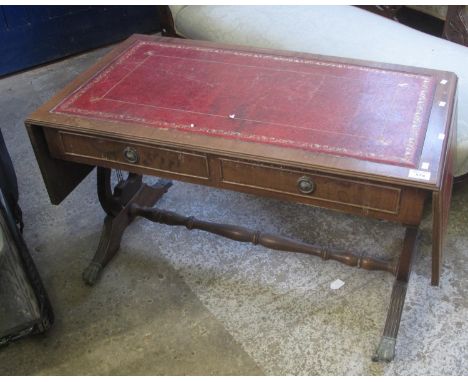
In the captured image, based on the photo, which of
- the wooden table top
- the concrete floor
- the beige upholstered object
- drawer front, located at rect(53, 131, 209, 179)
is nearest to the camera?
the wooden table top

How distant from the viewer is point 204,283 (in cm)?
206

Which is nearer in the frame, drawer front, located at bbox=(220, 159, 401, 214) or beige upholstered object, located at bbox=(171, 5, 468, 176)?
drawer front, located at bbox=(220, 159, 401, 214)

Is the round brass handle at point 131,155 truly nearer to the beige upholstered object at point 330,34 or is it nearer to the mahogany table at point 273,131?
the mahogany table at point 273,131

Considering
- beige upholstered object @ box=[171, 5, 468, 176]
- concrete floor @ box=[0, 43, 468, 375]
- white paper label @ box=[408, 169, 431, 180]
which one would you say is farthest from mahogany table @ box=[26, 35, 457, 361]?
beige upholstered object @ box=[171, 5, 468, 176]

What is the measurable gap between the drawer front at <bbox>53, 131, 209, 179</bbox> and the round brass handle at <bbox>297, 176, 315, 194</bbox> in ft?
0.93

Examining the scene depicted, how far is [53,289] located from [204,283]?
589 millimetres

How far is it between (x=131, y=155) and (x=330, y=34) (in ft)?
4.45

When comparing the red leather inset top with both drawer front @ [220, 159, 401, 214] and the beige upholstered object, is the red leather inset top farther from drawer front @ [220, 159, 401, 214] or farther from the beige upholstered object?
the beige upholstered object

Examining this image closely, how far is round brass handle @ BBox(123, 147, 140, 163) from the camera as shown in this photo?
5.36 feet

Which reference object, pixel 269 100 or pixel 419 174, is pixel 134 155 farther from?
pixel 419 174

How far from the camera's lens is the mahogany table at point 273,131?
1.44 metres

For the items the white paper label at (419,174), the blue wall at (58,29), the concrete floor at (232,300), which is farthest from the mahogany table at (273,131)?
the blue wall at (58,29)
